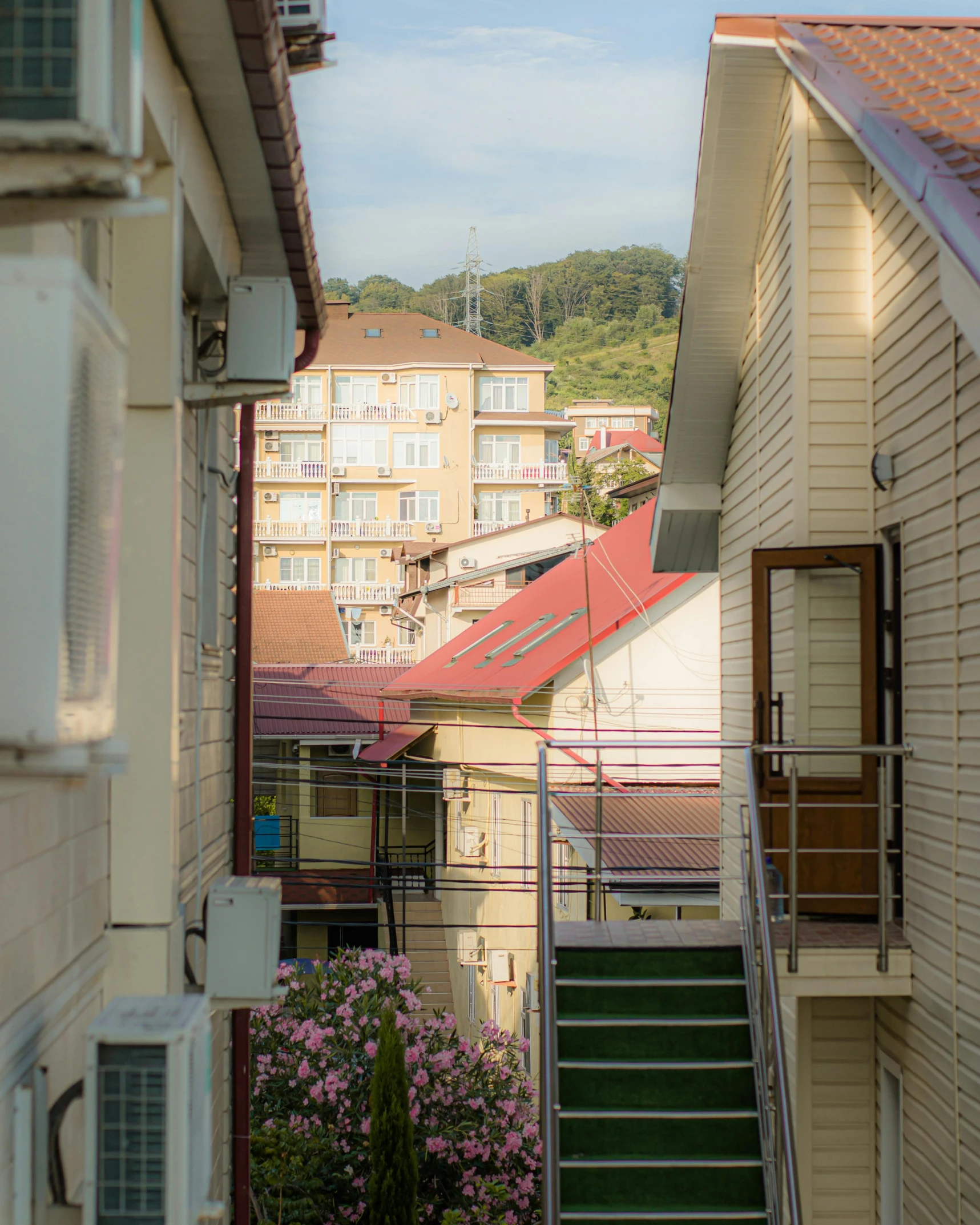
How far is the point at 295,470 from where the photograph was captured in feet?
179

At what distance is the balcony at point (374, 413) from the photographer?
179 ft

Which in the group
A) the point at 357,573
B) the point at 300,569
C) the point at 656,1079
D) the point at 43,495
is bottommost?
the point at 656,1079

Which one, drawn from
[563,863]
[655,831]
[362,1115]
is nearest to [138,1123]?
[362,1115]

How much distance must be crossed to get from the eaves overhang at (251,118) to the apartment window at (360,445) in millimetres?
48904

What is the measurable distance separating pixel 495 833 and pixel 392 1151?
43.0 ft

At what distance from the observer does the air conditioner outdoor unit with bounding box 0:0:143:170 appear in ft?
6.26

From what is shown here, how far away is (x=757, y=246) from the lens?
8.89m

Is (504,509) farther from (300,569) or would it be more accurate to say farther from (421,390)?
(300,569)

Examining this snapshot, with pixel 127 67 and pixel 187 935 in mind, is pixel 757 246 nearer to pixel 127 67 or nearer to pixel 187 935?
pixel 187 935

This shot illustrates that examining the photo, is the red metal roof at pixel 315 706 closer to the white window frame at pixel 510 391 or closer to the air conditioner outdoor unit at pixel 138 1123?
the air conditioner outdoor unit at pixel 138 1123

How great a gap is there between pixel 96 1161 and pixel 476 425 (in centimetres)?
5298

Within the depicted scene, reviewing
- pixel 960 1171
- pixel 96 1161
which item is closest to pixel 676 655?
pixel 960 1171

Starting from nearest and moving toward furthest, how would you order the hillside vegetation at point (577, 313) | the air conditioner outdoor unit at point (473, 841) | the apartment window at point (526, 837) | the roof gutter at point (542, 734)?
the roof gutter at point (542, 734) → the apartment window at point (526, 837) → the air conditioner outdoor unit at point (473, 841) → the hillside vegetation at point (577, 313)

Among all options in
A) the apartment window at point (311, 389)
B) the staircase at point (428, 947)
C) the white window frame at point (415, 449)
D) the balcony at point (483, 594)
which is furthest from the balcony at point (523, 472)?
the staircase at point (428, 947)
